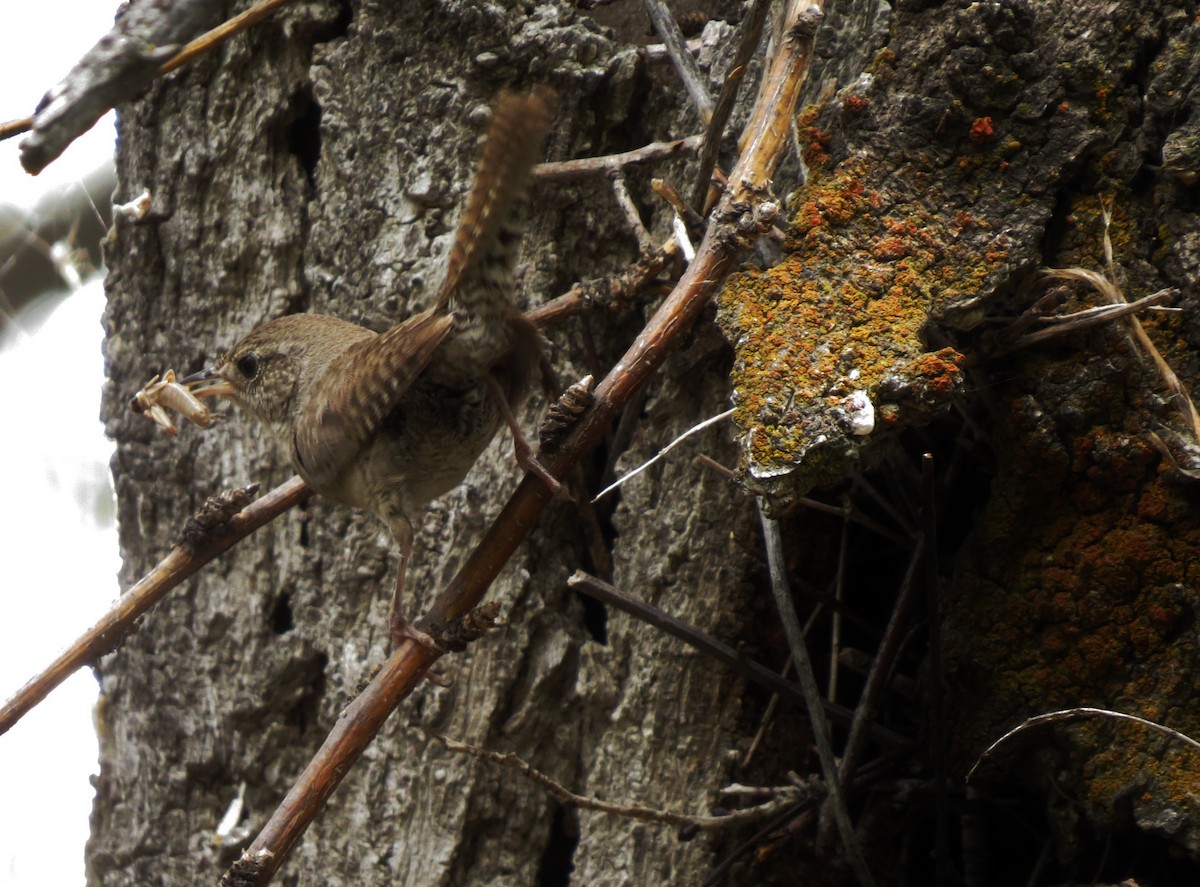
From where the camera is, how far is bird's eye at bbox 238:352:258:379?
252 cm

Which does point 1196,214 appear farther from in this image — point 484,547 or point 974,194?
point 484,547

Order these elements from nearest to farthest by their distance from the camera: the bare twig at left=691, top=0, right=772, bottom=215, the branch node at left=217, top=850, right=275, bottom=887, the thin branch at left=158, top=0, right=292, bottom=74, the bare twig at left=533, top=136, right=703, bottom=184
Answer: the branch node at left=217, top=850, right=275, bottom=887 → the bare twig at left=691, top=0, right=772, bottom=215 → the thin branch at left=158, top=0, right=292, bottom=74 → the bare twig at left=533, top=136, right=703, bottom=184

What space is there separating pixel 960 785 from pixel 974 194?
3.68 feet

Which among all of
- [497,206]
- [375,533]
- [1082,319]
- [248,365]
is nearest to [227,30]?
[248,365]

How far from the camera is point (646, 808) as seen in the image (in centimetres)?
212

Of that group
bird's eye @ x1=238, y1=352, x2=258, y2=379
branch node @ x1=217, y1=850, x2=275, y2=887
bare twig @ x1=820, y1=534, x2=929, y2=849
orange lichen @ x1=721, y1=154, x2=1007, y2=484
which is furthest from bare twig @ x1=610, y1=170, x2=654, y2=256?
branch node @ x1=217, y1=850, x2=275, y2=887

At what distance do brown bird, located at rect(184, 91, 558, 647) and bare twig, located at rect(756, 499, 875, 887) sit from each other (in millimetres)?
476

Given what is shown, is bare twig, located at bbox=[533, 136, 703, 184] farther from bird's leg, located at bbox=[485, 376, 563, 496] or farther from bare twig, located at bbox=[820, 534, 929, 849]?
bare twig, located at bbox=[820, 534, 929, 849]

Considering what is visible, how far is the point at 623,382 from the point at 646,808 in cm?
84

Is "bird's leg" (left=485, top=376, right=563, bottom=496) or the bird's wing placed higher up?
the bird's wing

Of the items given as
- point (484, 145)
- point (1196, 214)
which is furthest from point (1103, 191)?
point (484, 145)

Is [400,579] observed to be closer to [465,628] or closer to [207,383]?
[465,628]

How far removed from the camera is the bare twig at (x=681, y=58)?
2.21 m

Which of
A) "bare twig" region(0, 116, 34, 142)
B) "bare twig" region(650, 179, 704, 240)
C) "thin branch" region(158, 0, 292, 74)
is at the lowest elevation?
"bare twig" region(650, 179, 704, 240)
